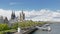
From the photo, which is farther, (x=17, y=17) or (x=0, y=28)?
(x=17, y=17)

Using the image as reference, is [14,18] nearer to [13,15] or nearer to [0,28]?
[13,15]

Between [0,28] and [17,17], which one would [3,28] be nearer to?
[0,28]

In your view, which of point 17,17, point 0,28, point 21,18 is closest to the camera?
point 0,28

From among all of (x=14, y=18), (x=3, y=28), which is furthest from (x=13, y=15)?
(x=3, y=28)

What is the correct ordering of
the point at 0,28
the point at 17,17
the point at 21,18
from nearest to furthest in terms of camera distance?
the point at 0,28 < the point at 21,18 < the point at 17,17

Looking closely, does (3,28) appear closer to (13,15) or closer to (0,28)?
(0,28)

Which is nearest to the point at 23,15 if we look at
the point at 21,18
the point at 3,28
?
the point at 21,18

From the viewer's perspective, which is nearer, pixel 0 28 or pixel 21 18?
pixel 0 28

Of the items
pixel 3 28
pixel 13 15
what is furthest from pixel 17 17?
pixel 3 28
